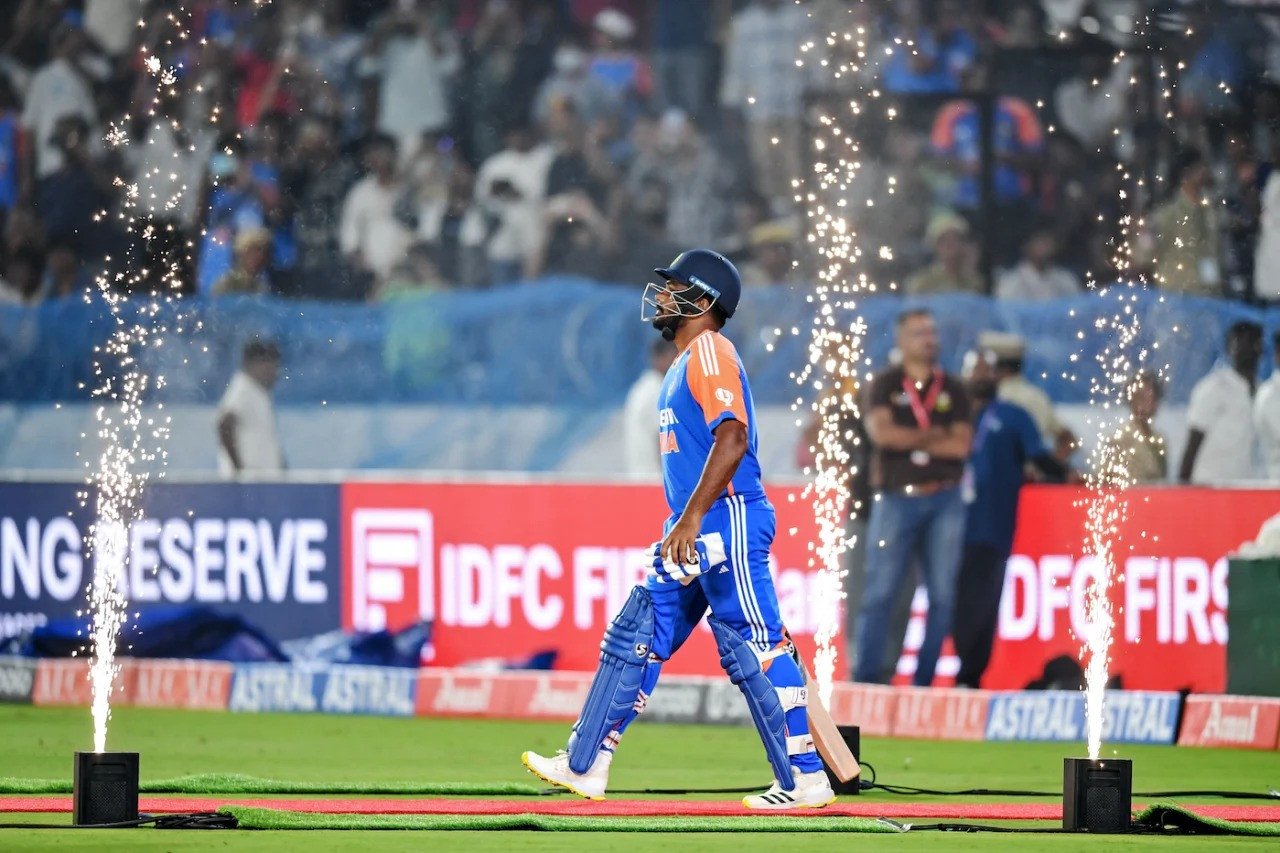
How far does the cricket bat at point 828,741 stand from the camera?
28.6ft

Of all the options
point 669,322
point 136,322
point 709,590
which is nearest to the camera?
point 709,590

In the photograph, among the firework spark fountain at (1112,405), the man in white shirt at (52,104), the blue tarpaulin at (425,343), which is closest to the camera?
the firework spark fountain at (1112,405)

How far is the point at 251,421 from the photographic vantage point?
16984 mm

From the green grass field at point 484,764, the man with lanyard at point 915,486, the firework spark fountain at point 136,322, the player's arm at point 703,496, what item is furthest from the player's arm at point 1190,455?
the player's arm at point 703,496

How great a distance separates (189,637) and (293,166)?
5608 millimetres

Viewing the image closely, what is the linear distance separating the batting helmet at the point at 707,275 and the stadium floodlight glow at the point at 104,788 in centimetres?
284

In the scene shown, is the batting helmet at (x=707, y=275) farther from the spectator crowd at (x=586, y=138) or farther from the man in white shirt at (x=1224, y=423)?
the spectator crowd at (x=586, y=138)

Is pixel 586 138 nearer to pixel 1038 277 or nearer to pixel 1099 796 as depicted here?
pixel 1038 277

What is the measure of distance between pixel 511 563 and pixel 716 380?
6768 millimetres

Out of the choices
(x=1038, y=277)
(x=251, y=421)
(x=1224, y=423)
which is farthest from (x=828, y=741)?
(x=1038, y=277)

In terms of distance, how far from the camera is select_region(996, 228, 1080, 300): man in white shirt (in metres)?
17.4

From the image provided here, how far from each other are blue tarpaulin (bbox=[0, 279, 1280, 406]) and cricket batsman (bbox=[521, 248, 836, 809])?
29.7ft

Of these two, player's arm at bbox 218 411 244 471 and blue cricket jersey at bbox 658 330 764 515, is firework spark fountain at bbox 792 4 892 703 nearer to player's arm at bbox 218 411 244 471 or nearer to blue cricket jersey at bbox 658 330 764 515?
player's arm at bbox 218 411 244 471

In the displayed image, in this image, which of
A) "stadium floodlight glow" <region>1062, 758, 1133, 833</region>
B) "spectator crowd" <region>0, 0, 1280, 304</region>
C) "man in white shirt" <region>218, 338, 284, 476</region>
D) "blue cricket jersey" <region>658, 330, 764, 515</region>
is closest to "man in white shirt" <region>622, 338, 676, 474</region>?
"spectator crowd" <region>0, 0, 1280, 304</region>
